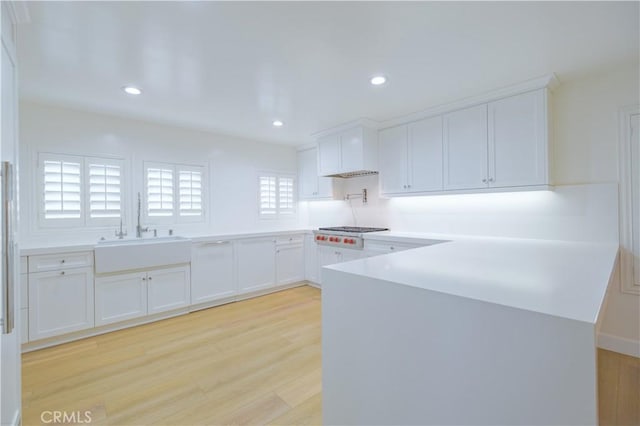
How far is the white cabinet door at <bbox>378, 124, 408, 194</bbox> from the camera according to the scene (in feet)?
11.5

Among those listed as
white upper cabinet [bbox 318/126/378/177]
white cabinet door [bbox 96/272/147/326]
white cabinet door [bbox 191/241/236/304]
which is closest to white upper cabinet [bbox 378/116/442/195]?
white upper cabinet [bbox 318/126/378/177]

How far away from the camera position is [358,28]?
5.85 feet

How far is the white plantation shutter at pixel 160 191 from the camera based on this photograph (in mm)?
3578

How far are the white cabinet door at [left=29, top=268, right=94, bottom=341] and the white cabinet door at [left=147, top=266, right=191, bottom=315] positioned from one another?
0.52 meters

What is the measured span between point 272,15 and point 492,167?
2.32 m

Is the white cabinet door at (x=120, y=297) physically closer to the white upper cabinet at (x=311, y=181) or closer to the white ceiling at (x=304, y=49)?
the white ceiling at (x=304, y=49)

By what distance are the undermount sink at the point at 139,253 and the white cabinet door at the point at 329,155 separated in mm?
2033

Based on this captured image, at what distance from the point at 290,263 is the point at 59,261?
8.79 feet

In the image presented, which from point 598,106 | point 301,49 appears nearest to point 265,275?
point 301,49

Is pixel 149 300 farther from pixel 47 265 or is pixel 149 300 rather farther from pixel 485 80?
pixel 485 80

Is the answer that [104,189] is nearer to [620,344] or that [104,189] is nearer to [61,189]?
[61,189]

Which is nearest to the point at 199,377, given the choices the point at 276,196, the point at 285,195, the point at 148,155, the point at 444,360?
the point at 444,360

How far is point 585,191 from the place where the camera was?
248cm

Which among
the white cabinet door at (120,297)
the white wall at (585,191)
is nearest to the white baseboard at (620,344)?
the white wall at (585,191)
